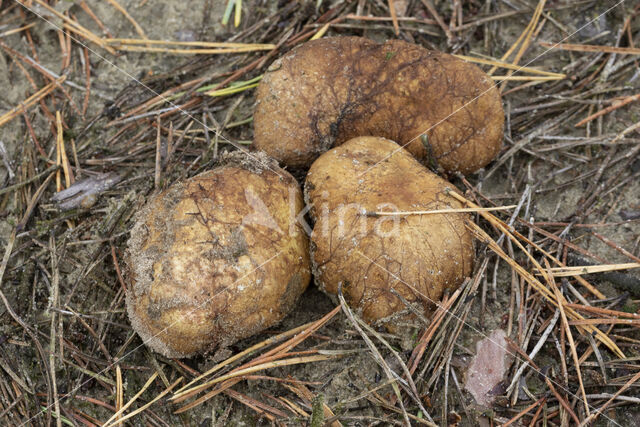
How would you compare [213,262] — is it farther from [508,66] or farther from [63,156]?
[508,66]

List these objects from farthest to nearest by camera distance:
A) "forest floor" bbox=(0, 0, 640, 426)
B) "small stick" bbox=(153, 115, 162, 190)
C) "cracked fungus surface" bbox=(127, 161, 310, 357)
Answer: "small stick" bbox=(153, 115, 162, 190) → "forest floor" bbox=(0, 0, 640, 426) → "cracked fungus surface" bbox=(127, 161, 310, 357)

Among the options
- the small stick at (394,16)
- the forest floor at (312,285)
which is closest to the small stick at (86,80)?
the forest floor at (312,285)

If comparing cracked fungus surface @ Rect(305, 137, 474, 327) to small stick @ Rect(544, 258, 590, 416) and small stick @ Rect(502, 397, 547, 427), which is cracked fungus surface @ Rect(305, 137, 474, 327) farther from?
small stick @ Rect(502, 397, 547, 427)

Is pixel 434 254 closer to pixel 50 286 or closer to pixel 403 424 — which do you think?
pixel 403 424

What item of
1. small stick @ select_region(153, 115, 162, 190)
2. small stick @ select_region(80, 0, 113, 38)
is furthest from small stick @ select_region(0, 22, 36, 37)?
small stick @ select_region(153, 115, 162, 190)

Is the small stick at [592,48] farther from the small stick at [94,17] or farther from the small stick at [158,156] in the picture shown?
the small stick at [94,17]

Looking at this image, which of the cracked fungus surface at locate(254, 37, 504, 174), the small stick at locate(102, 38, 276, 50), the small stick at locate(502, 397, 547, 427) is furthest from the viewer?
the small stick at locate(102, 38, 276, 50)

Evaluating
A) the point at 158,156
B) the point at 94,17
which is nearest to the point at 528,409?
the point at 158,156
